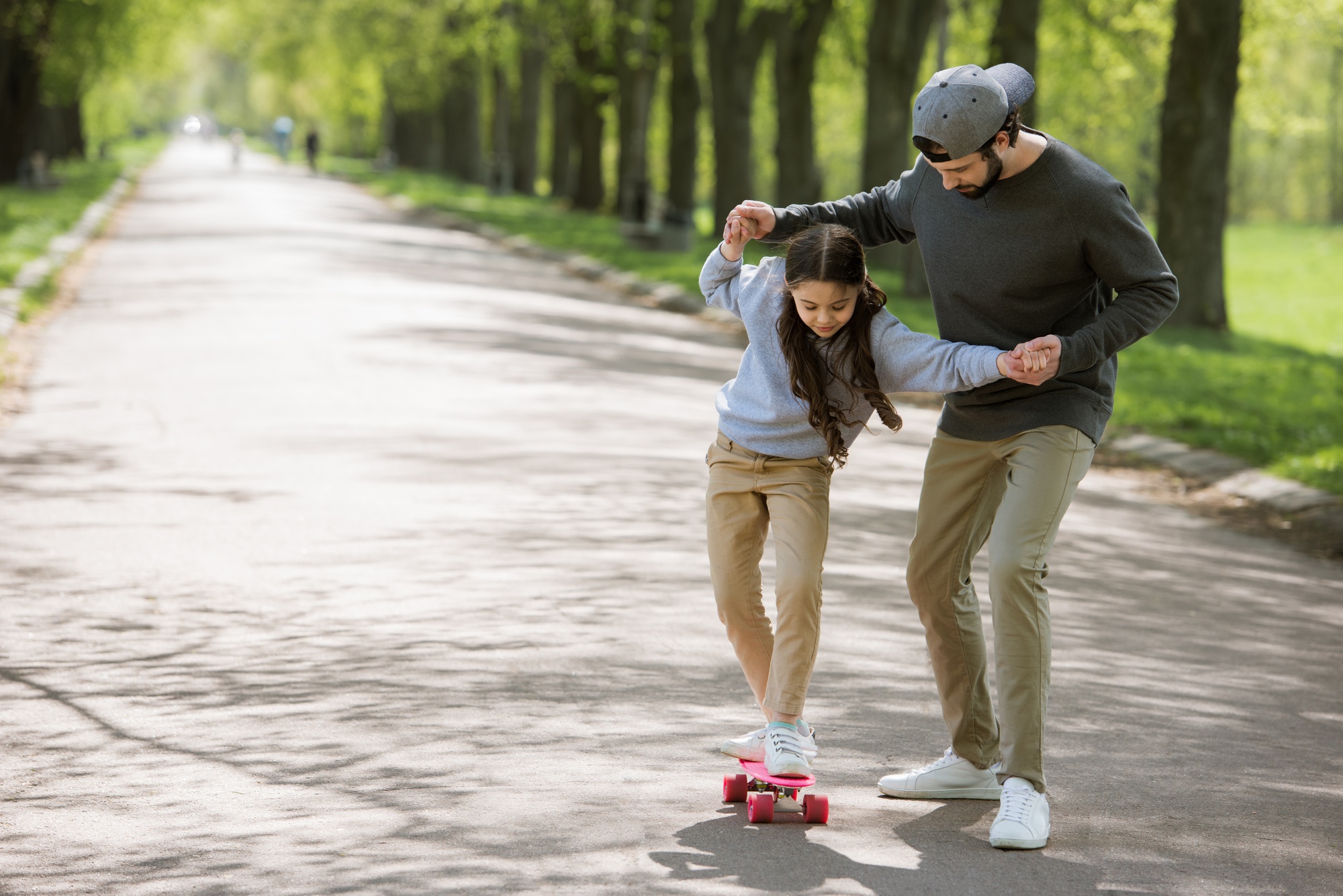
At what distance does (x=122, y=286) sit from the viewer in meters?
20.3

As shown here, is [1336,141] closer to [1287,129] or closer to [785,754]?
[1287,129]

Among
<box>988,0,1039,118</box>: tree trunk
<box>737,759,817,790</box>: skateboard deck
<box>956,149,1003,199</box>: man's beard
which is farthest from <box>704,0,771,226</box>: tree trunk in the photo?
<box>737,759,817,790</box>: skateboard deck

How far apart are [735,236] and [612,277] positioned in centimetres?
2088

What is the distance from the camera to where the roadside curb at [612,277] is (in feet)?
68.4

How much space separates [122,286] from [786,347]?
1734 centimetres

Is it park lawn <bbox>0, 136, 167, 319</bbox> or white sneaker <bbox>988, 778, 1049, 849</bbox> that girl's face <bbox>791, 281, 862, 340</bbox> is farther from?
park lawn <bbox>0, 136, 167, 319</bbox>

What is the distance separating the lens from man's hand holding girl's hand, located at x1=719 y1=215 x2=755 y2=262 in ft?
15.2

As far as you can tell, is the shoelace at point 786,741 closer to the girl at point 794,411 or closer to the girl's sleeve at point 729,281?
the girl at point 794,411

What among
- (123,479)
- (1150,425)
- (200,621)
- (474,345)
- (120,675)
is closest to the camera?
(120,675)

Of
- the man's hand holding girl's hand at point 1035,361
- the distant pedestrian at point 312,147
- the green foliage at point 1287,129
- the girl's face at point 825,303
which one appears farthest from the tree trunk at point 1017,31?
the distant pedestrian at point 312,147

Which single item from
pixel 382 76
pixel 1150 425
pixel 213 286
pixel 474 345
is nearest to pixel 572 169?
pixel 382 76

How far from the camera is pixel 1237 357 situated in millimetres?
18125

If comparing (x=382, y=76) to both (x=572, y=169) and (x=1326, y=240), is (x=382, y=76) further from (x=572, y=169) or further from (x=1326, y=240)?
(x=1326, y=240)

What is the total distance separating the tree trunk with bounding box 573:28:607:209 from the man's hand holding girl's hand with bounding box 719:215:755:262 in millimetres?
35988
